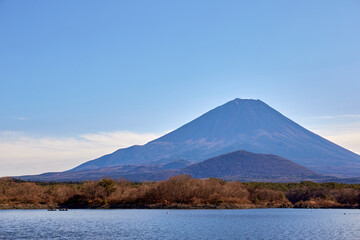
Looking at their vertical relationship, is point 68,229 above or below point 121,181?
below

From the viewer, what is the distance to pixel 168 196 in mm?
120062

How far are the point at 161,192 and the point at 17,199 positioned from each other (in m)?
32.8

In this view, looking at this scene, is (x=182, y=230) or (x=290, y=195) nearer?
(x=182, y=230)

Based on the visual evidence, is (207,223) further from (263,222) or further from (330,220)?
(330,220)

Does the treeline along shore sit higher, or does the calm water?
the treeline along shore

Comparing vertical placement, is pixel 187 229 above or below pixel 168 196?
below

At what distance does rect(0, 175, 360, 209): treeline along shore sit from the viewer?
120 metres

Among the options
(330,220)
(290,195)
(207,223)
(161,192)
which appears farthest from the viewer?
(290,195)

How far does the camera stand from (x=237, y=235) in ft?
211

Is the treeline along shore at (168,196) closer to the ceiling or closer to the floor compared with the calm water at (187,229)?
closer to the ceiling

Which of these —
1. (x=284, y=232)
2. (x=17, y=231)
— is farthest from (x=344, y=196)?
(x=17, y=231)

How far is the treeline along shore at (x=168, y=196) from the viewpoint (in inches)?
4724

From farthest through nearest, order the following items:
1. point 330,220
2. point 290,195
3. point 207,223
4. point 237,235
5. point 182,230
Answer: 1. point 290,195
2. point 330,220
3. point 207,223
4. point 182,230
5. point 237,235

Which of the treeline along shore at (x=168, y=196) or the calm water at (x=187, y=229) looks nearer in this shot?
the calm water at (x=187, y=229)
